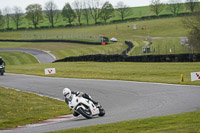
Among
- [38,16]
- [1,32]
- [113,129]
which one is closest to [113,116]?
[113,129]

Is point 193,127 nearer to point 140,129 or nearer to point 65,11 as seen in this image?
point 140,129

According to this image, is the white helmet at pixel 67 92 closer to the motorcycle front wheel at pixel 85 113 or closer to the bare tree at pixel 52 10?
the motorcycle front wheel at pixel 85 113

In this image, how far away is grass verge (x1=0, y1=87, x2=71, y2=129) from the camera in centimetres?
1420

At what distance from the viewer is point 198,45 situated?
42656 millimetres

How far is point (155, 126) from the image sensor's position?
1052cm

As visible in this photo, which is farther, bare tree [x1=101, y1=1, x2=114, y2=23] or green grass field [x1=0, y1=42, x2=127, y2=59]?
bare tree [x1=101, y1=1, x2=114, y2=23]

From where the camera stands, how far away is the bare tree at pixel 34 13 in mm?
139000

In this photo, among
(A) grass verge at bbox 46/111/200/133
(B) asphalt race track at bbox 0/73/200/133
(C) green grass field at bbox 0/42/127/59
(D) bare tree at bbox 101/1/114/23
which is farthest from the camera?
(D) bare tree at bbox 101/1/114/23

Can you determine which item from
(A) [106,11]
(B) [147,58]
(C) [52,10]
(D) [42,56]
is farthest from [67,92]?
(C) [52,10]

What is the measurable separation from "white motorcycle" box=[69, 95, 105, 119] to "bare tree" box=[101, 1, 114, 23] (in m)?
128

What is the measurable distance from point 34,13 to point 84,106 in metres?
132

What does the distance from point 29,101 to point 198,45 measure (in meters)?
28.1

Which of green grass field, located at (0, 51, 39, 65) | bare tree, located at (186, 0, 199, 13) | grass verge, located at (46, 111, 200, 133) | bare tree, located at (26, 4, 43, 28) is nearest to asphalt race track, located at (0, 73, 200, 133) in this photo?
grass verge, located at (46, 111, 200, 133)

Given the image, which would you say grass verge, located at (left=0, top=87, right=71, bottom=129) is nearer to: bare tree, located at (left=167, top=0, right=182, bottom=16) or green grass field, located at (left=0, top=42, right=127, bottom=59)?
green grass field, located at (left=0, top=42, right=127, bottom=59)
